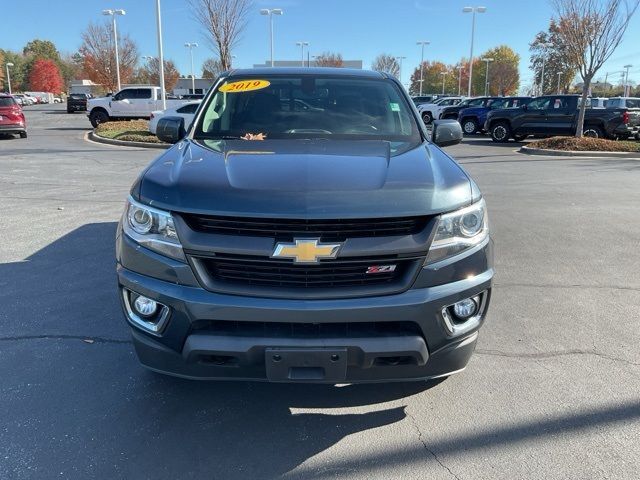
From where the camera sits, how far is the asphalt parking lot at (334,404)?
2516mm

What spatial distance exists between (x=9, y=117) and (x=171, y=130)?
19.5m

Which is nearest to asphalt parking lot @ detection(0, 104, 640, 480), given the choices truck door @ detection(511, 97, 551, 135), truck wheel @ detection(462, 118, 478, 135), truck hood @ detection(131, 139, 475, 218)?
truck hood @ detection(131, 139, 475, 218)

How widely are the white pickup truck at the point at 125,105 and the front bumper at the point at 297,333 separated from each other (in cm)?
2568

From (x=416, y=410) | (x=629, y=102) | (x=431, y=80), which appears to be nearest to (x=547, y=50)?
(x=431, y=80)

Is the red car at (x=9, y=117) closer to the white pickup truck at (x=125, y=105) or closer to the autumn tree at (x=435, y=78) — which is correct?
A: the white pickup truck at (x=125, y=105)

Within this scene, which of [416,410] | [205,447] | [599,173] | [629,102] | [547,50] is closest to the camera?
[205,447]

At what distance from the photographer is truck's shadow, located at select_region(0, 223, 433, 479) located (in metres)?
2.53

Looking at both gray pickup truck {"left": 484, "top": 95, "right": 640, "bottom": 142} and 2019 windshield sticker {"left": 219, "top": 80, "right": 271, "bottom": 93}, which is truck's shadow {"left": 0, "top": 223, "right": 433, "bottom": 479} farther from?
gray pickup truck {"left": 484, "top": 95, "right": 640, "bottom": 142}

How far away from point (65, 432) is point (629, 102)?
30.0m

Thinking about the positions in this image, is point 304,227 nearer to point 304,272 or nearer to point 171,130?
point 304,272

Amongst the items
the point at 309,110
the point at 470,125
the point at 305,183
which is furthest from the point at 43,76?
the point at 305,183

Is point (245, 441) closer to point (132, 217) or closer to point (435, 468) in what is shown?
point (435, 468)

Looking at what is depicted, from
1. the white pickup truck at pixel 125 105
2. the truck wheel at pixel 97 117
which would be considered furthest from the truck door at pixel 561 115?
the truck wheel at pixel 97 117

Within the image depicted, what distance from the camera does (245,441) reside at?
2.68m
